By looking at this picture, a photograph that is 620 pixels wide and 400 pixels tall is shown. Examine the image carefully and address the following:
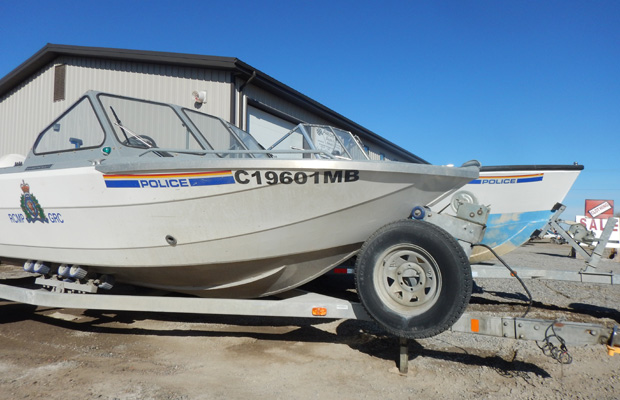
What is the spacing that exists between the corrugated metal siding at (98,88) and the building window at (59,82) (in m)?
0.15

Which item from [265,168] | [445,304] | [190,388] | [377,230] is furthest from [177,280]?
[445,304]

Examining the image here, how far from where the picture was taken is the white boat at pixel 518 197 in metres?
6.50

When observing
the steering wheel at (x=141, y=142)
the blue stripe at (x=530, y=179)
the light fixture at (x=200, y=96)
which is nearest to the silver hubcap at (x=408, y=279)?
the steering wheel at (x=141, y=142)

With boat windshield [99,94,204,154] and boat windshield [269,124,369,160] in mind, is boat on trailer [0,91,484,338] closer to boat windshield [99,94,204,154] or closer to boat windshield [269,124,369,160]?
boat windshield [99,94,204,154]

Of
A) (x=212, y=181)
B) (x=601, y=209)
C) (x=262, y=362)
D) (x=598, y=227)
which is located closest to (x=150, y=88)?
(x=212, y=181)

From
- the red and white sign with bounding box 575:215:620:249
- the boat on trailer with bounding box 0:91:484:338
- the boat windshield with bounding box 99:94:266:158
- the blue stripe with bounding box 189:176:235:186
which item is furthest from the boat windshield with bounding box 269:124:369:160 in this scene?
the red and white sign with bounding box 575:215:620:249

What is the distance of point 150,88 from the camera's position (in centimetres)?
958

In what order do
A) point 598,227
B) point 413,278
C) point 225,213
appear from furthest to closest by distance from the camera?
point 598,227 → point 225,213 → point 413,278

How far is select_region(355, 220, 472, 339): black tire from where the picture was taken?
2811 millimetres

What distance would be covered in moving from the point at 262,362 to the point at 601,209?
1365 cm

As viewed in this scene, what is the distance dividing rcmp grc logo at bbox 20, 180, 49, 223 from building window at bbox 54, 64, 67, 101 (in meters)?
8.57

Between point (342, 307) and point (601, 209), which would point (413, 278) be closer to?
point (342, 307)

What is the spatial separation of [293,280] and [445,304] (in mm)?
1353

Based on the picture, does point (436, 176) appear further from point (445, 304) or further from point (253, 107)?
point (253, 107)
